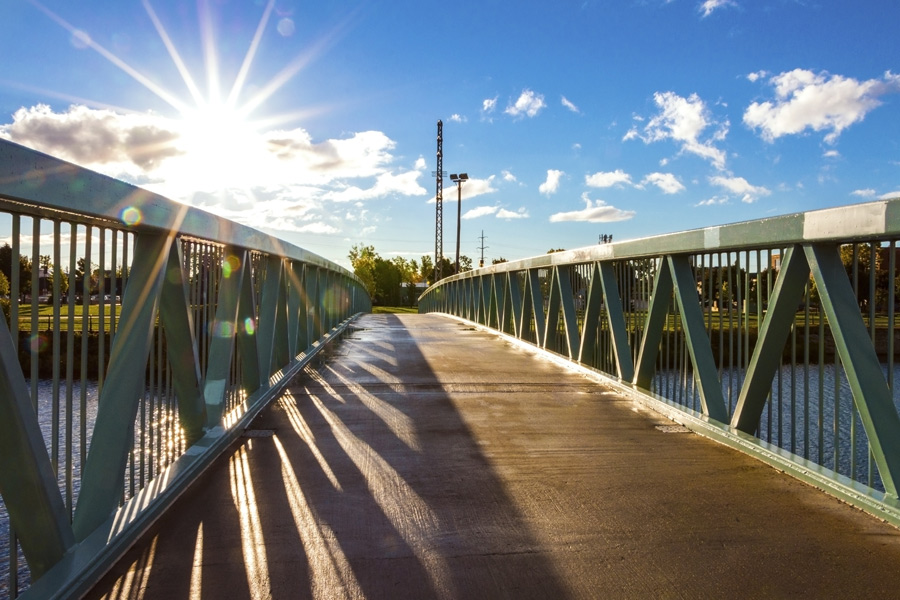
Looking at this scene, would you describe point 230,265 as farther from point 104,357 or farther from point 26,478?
point 26,478

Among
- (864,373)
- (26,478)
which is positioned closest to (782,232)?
(864,373)

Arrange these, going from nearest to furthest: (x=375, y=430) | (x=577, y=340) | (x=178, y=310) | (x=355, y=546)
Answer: (x=355, y=546) → (x=178, y=310) → (x=375, y=430) → (x=577, y=340)

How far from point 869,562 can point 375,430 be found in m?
2.63

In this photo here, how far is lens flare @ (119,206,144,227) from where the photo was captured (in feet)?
8.10

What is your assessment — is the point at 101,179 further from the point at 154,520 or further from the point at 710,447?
the point at 710,447

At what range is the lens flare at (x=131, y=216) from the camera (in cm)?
247

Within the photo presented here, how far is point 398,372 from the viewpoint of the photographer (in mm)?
6832

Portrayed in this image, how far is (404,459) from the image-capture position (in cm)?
361

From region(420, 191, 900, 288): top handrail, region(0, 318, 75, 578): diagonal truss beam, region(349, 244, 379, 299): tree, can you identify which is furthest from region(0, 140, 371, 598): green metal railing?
region(349, 244, 379, 299): tree

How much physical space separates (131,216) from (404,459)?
1811mm

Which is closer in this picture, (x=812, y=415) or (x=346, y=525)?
(x=346, y=525)

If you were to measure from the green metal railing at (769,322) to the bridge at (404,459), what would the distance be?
2cm

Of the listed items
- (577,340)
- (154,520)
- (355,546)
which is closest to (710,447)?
(355,546)

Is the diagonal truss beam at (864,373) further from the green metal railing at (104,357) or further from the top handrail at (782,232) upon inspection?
the green metal railing at (104,357)
